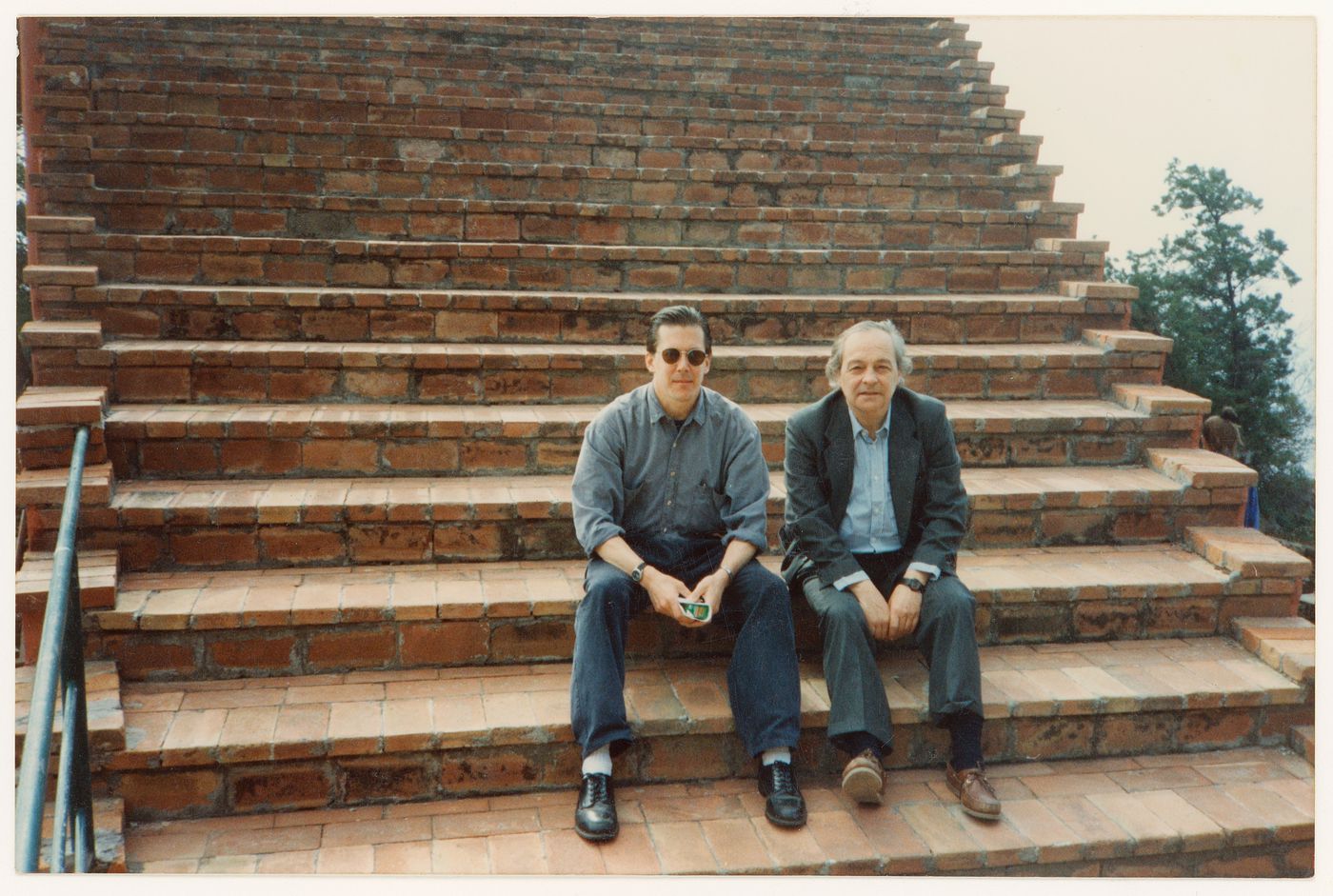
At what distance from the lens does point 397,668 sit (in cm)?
300

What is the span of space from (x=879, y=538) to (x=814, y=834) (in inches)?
37.9

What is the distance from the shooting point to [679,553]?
294cm

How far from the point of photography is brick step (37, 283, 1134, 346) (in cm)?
396

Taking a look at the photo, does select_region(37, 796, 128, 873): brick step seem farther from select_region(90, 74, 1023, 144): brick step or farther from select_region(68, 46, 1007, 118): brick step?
select_region(68, 46, 1007, 118): brick step

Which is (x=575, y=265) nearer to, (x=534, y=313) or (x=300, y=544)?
(x=534, y=313)

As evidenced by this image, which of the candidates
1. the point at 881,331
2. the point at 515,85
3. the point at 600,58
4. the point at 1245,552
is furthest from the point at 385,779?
the point at 600,58

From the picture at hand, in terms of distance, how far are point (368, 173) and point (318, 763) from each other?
3266 mm

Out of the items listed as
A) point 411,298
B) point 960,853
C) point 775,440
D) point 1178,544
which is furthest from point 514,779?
point 1178,544

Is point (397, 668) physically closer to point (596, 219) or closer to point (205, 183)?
point (596, 219)

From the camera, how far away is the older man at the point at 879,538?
2.71 m

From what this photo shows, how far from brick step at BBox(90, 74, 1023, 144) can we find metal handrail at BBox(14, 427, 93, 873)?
323cm

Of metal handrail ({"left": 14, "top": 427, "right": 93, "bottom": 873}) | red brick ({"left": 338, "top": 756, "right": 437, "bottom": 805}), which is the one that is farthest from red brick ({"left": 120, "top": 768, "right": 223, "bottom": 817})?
red brick ({"left": 338, "top": 756, "right": 437, "bottom": 805})

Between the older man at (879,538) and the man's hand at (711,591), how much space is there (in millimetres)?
314

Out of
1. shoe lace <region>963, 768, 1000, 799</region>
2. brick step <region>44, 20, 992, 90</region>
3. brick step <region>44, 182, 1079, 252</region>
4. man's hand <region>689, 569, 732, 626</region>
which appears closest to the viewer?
shoe lace <region>963, 768, 1000, 799</region>
